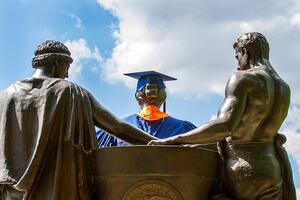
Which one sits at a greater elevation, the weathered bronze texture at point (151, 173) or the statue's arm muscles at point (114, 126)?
the statue's arm muscles at point (114, 126)

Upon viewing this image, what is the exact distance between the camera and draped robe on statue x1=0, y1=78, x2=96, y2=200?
8.90 m

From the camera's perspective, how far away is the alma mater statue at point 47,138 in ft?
29.2

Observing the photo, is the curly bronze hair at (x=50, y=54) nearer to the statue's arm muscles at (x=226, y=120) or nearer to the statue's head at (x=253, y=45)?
the statue's arm muscles at (x=226, y=120)

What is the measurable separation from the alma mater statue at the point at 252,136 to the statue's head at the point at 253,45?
11.3 inches

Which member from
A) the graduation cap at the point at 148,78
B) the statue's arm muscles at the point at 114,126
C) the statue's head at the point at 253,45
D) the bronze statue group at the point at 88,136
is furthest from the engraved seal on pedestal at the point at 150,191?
the graduation cap at the point at 148,78

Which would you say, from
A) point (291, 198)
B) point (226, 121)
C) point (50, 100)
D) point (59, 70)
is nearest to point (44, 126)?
point (50, 100)

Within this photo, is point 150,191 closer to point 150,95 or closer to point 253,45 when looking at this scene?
point 253,45

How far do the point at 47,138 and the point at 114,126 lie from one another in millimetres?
968

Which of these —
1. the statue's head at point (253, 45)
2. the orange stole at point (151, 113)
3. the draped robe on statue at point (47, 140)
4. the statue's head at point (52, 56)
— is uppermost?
the orange stole at point (151, 113)

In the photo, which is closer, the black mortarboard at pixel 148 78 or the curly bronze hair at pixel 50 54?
the curly bronze hair at pixel 50 54

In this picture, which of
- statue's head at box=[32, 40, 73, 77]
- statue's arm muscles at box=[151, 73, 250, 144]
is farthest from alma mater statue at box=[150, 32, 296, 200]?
statue's head at box=[32, 40, 73, 77]

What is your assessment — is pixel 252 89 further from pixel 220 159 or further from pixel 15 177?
pixel 15 177

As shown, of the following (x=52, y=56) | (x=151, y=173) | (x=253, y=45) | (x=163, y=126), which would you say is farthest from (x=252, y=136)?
(x=163, y=126)

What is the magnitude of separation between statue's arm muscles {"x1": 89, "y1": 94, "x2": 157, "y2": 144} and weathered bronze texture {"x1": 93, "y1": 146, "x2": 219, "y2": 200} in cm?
64
